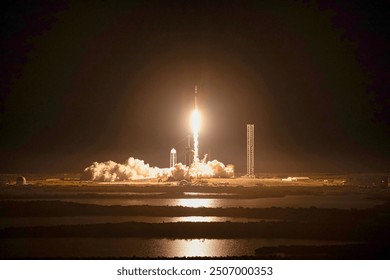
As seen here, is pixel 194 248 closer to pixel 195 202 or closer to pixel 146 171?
pixel 195 202

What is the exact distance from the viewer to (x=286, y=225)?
143 feet

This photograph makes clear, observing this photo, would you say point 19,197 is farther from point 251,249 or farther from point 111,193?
point 251,249

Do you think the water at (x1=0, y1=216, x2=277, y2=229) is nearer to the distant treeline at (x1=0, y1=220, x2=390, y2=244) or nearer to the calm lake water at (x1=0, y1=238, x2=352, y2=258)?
the distant treeline at (x1=0, y1=220, x2=390, y2=244)

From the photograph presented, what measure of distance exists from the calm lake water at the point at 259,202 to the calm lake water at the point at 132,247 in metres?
17.8

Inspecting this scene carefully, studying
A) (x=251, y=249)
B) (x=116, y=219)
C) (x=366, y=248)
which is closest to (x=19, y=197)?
(x=116, y=219)

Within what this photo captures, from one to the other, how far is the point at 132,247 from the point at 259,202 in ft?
84.6

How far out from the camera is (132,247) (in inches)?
1400

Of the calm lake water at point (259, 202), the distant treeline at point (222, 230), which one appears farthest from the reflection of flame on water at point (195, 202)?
the distant treeline at point (222, 230)

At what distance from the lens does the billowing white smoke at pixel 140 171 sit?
94.7 m

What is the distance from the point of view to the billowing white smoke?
3727 inches

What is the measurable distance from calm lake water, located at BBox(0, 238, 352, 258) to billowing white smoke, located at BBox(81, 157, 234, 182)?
55353mm

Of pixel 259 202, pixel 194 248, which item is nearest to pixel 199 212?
pixel 259 202

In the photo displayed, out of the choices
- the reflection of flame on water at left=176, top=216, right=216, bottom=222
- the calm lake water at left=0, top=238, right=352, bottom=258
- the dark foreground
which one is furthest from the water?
the calm lake water at left=0, top=238, right=352, bottom=258
